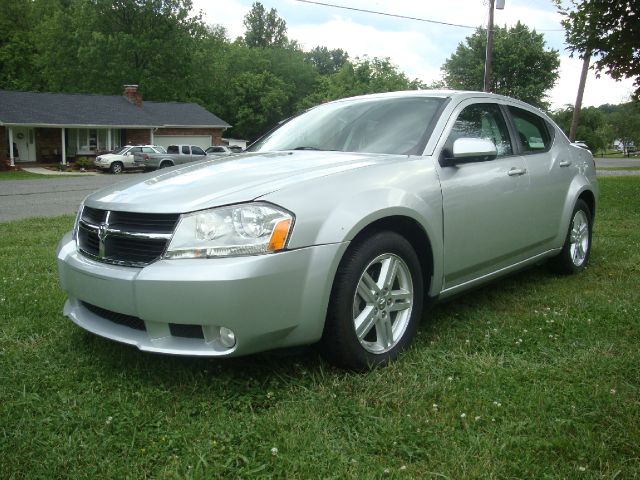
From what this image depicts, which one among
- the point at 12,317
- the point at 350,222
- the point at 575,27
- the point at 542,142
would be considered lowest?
the point at 12,317

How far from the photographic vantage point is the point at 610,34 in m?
11.0

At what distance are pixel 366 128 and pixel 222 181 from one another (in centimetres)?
130

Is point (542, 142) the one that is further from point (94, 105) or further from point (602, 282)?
point (94, 105)

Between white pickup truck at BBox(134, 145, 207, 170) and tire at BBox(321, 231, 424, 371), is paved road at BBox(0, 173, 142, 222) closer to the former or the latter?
tire at BBox(321, 231, 424, 371)

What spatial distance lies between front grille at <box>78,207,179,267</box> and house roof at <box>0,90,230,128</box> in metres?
33.6

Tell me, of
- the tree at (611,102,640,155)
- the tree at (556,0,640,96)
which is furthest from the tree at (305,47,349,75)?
the tree at (556,0,640,96)

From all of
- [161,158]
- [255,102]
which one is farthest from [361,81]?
[161,158]

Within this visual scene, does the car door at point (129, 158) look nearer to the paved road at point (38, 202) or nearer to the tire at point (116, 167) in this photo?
the tire at point (116, 167)

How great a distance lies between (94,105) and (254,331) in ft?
130

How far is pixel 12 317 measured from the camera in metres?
4.07

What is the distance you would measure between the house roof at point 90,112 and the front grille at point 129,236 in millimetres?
33569

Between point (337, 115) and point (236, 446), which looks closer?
point (236, 446)

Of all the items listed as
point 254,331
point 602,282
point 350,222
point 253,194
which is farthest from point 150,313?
point 602,282

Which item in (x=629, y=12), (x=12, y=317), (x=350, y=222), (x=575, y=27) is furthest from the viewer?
(x=575, y=27)
